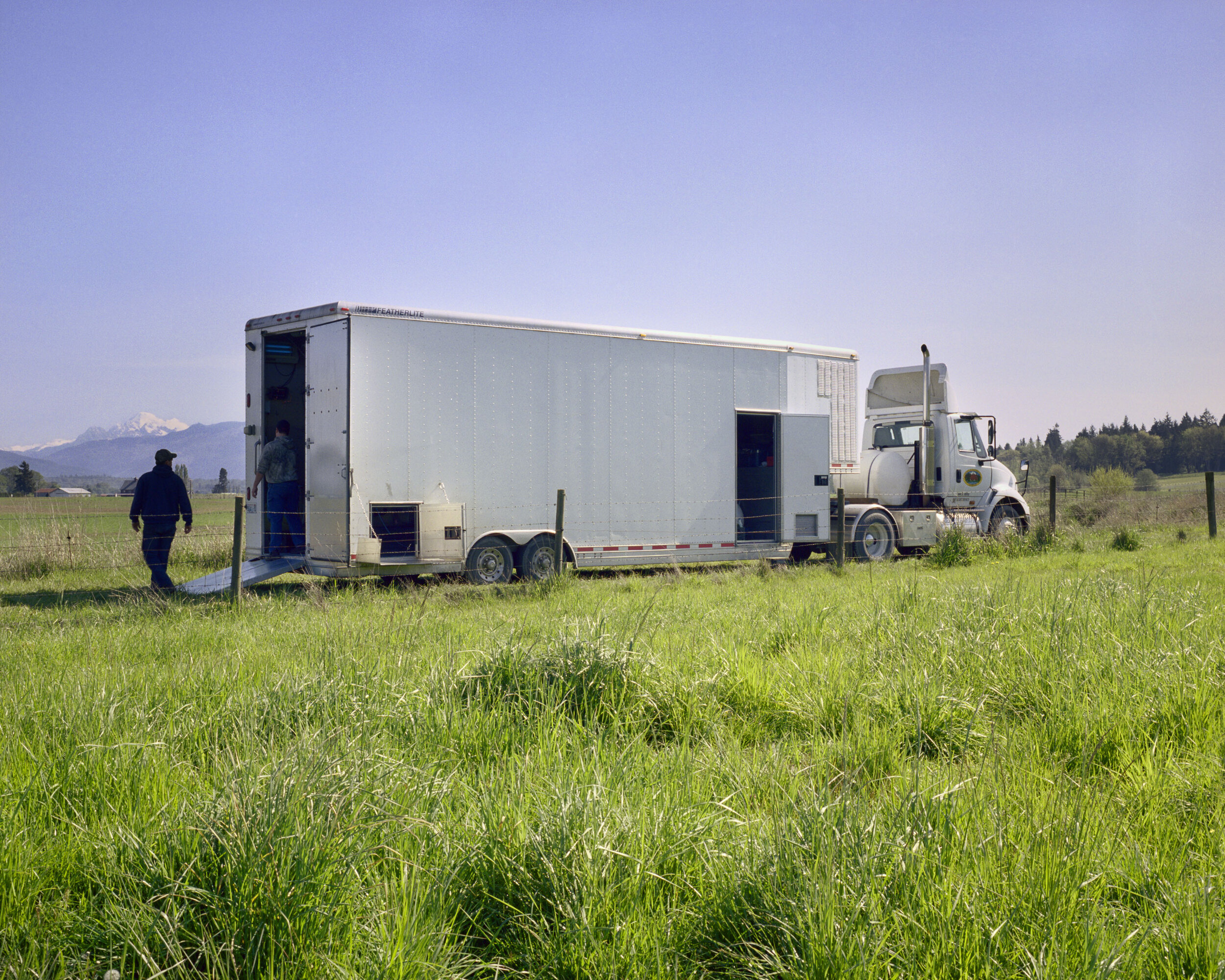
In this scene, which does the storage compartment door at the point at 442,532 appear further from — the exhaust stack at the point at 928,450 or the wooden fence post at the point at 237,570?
the exhaust stack at the point at 928,450

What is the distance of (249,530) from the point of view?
11.9 metres

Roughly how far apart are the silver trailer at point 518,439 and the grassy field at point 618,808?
17.6ft

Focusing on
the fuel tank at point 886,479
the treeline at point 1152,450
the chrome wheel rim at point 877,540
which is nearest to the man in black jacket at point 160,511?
the chrome wheel rim at point 877,540

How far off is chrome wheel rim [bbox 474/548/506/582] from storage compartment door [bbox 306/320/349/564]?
5.94 ft

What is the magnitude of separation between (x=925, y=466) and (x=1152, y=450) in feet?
296

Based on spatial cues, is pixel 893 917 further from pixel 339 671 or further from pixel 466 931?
pixel 339 671

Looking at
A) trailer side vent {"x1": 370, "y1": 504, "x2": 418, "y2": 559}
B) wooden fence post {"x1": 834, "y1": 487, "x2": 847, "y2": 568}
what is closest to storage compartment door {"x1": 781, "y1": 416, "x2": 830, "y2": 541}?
wooden fence post {"x1": 834, "y1": 487, "x2": 847, "y2": 568}

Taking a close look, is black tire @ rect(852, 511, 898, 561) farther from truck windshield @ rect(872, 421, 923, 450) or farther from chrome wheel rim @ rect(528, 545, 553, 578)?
chrome wheel rim @ rect(528, 545, 553, 578)

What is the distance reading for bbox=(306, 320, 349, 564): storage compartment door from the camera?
10.6 metres

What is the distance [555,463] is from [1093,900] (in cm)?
1004

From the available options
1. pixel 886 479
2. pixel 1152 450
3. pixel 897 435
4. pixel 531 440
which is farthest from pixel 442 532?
pixel 1152 450

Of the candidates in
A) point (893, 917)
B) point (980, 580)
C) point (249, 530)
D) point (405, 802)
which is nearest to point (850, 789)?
point (893, 917)

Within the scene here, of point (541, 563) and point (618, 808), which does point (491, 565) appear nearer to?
point (541, 563)

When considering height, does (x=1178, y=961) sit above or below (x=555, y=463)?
below
